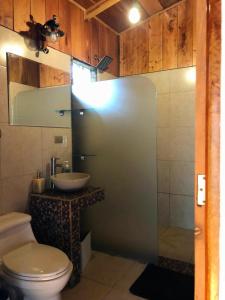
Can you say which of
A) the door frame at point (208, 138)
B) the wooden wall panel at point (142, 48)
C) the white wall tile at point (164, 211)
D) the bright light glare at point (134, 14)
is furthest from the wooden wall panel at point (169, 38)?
the door frame at point (208, 138)

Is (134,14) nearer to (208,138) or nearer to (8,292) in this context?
(208,138)

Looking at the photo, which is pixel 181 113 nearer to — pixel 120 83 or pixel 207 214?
pixel 120 83

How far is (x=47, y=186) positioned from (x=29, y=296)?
1064mm

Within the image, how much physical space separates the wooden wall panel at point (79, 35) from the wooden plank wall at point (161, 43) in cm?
72

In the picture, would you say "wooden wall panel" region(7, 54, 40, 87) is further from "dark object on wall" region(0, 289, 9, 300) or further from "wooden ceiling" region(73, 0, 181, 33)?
"dark object on wall" region(0, 289, 9, 300)

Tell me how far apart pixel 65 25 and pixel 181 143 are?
76.3 inches

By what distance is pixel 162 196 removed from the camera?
10.9 ft

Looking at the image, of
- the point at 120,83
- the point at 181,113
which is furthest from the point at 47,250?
the point at 181,113

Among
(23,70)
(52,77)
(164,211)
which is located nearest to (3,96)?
(23,70)

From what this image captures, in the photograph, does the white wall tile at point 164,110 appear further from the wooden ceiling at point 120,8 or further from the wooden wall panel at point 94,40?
the wooden ceiling at point 120,8

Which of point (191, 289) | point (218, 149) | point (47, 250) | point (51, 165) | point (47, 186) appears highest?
point (218, 149)

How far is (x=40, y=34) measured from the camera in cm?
231

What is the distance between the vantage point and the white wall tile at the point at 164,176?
3271 millimetres

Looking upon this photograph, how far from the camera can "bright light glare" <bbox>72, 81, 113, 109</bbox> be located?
2.56m
